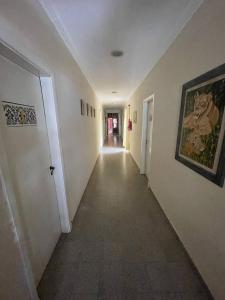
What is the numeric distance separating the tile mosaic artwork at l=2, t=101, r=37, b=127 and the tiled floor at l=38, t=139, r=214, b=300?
145cm

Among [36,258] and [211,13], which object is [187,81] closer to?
[211,13]

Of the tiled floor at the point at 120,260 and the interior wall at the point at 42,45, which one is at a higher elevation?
the interior wall at the point at 42,45

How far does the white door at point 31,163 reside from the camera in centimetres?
95

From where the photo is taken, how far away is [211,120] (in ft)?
3.53

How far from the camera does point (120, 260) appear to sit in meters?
1.45

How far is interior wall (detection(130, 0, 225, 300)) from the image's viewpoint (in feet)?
3.39

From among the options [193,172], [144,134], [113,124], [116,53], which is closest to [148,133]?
[144,134]

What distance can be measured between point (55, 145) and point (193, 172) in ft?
4.80

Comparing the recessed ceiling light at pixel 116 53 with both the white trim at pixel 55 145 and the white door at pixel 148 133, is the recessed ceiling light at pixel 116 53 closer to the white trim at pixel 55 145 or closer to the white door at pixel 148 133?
the white trim at pixel 55 145

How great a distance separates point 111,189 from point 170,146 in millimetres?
1596

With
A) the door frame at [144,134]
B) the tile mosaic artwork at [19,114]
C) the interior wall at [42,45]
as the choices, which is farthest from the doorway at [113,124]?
the tile mosaic artwork at [19,114]

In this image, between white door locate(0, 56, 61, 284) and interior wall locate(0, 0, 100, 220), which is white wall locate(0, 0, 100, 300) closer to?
interior wall locate(0, 0, 100, 220)

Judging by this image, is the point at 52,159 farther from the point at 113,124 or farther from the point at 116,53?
the point at 113,124

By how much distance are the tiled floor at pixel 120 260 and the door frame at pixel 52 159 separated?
273 mm
